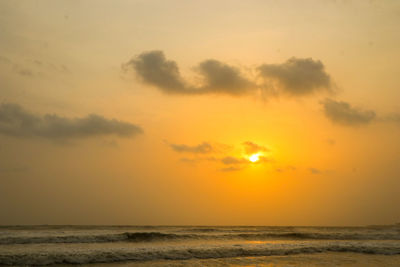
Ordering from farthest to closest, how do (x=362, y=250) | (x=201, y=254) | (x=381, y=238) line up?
(x=381, y=238), (x=362, y=250), (x=201, y=254)

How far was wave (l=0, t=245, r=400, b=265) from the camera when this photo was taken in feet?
50.9

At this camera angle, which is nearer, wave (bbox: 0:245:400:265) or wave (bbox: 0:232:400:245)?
wave (bbox: 0:245:400:265)

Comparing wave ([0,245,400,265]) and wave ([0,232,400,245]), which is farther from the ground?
wave ([0,245,400,265])

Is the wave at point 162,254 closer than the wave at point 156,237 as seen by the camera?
Yes

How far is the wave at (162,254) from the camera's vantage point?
1552 cm

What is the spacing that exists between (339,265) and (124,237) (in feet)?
58.8

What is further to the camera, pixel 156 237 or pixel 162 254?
pixel 156 237

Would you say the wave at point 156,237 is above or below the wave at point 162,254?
below

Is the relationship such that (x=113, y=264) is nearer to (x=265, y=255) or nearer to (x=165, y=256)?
(x=165, y=256)

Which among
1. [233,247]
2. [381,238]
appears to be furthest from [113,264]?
[381,238]

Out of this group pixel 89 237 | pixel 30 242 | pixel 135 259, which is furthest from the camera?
pixel 89 237

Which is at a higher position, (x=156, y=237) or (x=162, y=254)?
(x=162, y=254)

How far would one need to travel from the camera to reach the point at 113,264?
1545 centimetres

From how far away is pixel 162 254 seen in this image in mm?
17500
